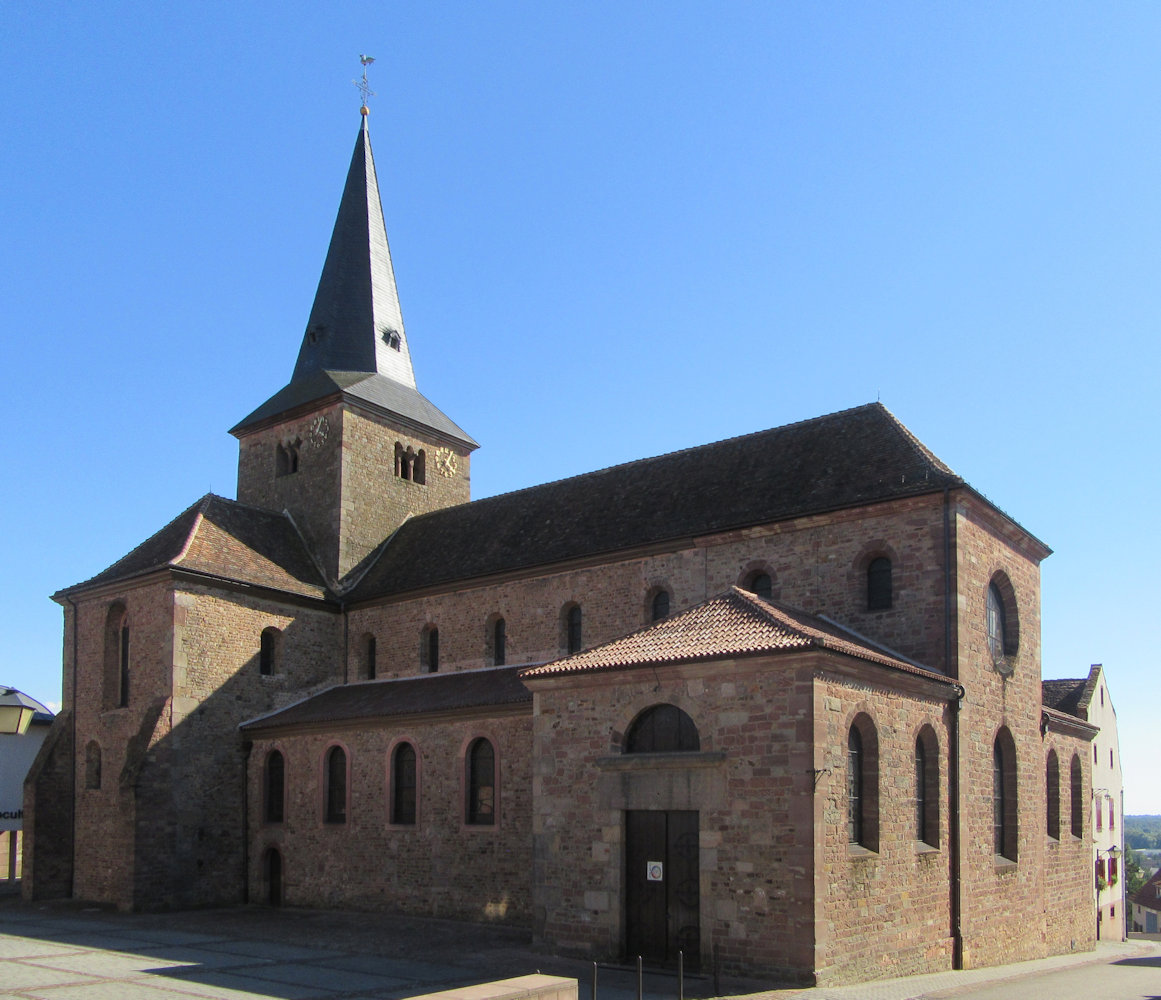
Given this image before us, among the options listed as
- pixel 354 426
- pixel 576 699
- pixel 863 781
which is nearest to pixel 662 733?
pixel 576 699

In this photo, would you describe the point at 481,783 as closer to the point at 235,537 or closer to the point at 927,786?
the point at 927,786

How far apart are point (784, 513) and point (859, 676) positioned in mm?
5371

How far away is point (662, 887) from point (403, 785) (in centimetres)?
916

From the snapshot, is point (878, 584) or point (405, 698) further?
point (405, 698)

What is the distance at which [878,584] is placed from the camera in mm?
19797

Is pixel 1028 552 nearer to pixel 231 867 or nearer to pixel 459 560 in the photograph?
pixel 459 560

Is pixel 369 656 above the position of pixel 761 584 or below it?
below

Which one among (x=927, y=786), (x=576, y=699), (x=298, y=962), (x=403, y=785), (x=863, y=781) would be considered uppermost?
(x=576, y=699)

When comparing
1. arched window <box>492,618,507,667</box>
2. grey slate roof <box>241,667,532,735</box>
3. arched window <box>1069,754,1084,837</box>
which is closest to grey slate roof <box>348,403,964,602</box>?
arched window <box>492,618,507,667</box>

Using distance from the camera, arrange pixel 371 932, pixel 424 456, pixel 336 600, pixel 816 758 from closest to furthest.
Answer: pixel 816 758
pixel 371 932
pixel 336 600
pixel 424 456

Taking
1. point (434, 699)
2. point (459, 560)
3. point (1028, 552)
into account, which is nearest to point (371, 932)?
point (434, 699)

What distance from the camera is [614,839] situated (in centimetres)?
1670

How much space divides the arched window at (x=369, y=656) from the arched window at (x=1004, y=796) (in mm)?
15369

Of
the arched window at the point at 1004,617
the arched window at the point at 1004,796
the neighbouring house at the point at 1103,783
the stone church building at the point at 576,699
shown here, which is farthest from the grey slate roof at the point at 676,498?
the neighbouring house at the point at 1103,783
